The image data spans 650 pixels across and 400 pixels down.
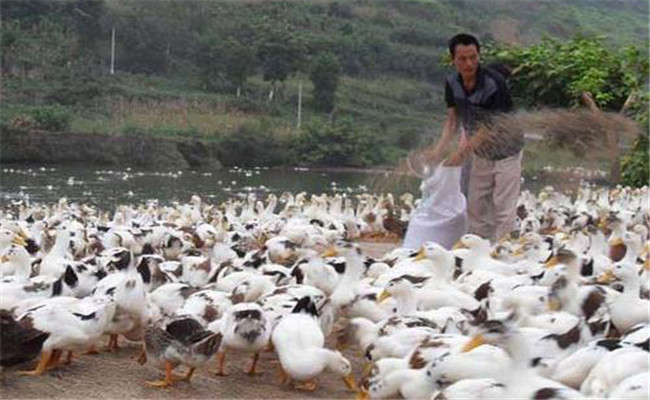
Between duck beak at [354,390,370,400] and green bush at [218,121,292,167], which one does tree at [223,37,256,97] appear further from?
duck beak at [354,390,370,400]

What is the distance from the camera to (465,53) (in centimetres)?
612

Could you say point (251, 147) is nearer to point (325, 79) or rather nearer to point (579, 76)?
point (325, 79)

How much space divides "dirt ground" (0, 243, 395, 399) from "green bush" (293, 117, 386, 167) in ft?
35.7

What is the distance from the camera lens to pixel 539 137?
6.30 m

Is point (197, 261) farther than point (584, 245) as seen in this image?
No

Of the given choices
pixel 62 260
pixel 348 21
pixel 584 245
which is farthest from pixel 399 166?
pixel 348 21

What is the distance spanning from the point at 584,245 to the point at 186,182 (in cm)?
1224

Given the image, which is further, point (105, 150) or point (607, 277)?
point (105, 150)

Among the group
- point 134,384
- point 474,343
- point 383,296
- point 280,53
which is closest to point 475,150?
point 383,296

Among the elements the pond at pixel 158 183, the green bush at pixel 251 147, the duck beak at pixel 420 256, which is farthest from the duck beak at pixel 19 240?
the green bush at pixel 251 147

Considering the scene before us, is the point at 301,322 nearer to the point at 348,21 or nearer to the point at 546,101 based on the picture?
the point at 546,101

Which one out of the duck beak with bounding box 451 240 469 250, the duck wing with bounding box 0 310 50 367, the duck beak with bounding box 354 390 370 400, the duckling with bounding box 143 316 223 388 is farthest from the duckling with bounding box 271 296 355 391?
the duck beak with bounding box 451 240 469 250

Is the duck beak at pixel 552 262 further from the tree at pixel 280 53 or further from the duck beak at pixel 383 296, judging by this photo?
the tree at pixel 280 53

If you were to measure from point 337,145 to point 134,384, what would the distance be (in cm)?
1414
